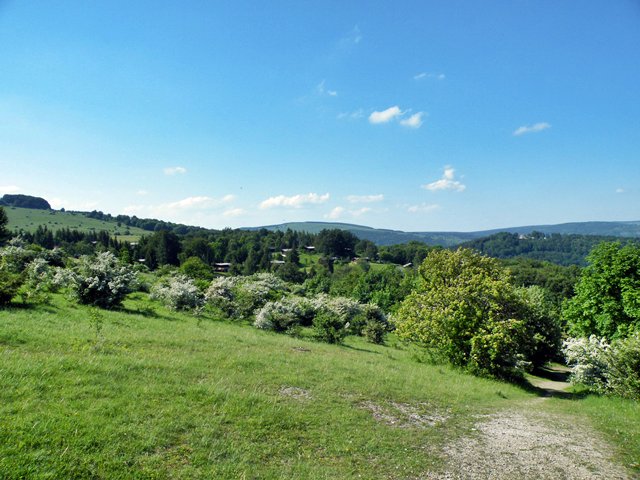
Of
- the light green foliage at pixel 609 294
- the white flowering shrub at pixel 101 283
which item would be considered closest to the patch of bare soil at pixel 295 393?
the white flowering shrub at pixel 101 283

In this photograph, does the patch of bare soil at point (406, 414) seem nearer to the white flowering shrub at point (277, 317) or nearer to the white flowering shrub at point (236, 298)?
the white flowering shrub at point (277, 317)

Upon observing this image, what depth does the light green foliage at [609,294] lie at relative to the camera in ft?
72.7

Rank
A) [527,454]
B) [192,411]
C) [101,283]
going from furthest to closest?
[101,283] < [527,454] < [192,411]

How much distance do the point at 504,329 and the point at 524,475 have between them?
15.0 meters

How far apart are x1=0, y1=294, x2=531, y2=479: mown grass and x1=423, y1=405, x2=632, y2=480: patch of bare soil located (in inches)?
21.6

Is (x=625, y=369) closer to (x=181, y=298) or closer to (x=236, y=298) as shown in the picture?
(x=236, y=298)

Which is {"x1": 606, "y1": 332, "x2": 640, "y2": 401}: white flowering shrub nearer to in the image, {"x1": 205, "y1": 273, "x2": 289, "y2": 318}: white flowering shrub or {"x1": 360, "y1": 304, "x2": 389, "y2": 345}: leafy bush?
{"x1": 360, "y1": 304, "x2": 389, "y2": 345}: leafy bush

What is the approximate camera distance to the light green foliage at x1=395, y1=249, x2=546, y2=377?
22.4 meters

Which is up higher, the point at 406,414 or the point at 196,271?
the point at 406,414

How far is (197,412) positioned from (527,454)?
903cm

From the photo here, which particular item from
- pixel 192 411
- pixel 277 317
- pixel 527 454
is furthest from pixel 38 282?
pixel 527 454

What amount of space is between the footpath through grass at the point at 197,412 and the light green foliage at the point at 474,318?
5.82 meters

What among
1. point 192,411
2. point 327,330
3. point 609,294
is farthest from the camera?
point 327,330

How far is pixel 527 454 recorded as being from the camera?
954cm
